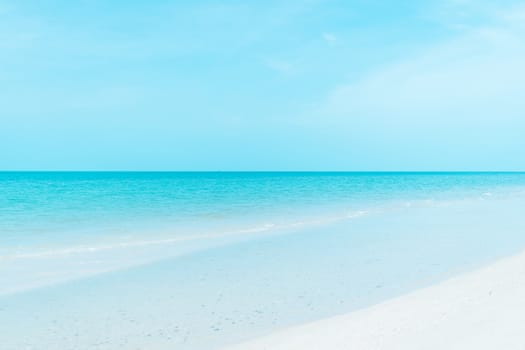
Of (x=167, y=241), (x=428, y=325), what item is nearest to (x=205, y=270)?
(x=167, y=241)

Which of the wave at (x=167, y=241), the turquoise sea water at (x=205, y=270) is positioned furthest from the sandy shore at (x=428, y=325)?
the wave at (x=167, y=241)

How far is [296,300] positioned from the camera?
8258 mm

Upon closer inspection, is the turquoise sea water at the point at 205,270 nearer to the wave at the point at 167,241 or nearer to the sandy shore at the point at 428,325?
the wave at the point at 167,241

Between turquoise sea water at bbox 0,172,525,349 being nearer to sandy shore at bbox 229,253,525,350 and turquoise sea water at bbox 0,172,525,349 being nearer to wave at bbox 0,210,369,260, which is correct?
wave at bbox 0,210,369,260

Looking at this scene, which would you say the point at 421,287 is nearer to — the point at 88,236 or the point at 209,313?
the point at 209,313

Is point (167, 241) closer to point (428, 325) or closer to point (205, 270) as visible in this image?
point (205, 270)

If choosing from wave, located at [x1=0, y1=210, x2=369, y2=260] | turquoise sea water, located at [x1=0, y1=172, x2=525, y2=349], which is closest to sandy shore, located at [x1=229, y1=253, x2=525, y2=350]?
turquoise sea water, located at [x1=0, y1=172, x2=525, y2=349]

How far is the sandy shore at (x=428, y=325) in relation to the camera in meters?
5.51

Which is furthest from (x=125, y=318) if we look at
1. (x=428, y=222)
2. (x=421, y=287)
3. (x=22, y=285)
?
(x=428, y=222)

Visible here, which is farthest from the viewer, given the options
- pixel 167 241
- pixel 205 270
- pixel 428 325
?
pixel 167 241

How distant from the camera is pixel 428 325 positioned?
6188mm

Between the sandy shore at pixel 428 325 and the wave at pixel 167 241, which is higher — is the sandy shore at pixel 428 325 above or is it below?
above

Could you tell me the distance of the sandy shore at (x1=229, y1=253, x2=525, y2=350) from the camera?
217 inches

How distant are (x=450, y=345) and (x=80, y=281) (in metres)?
7.22
